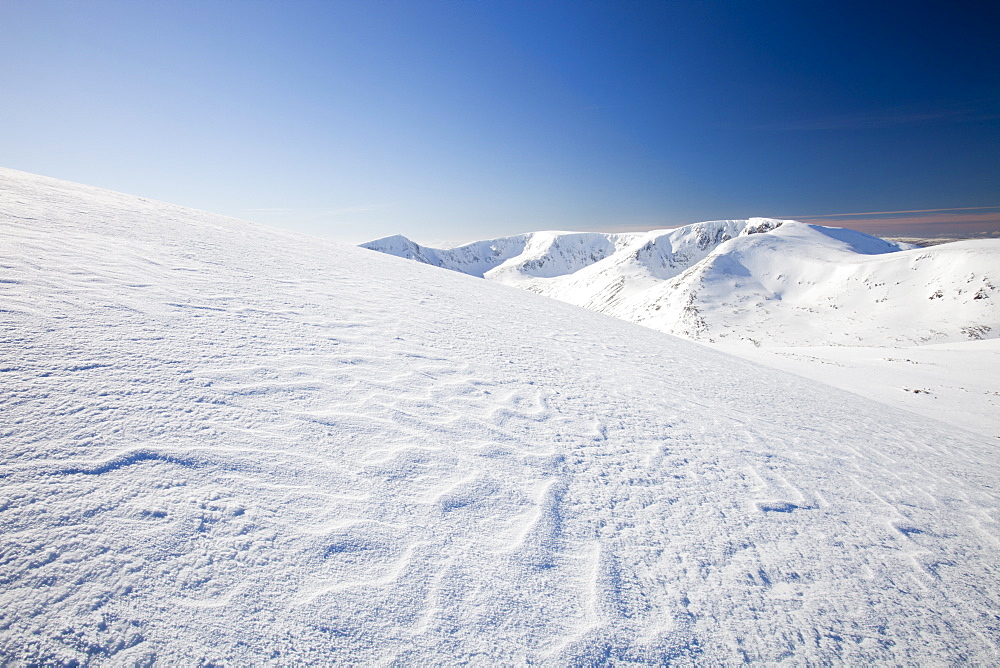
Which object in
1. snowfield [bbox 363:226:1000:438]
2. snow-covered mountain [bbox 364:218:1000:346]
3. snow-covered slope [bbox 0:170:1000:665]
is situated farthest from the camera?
snow-covered mountain [bbox 364:218:1000:346]

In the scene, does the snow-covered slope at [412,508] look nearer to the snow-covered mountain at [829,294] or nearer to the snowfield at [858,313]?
the snowfield at [858,313]

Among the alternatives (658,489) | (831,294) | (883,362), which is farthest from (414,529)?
(831,294)

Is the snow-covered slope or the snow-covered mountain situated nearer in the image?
the snow-covered slope

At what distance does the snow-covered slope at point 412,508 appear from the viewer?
1.71m

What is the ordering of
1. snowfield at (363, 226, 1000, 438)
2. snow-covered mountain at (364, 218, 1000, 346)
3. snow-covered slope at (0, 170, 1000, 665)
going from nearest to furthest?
snow-covered slope at (0, 170, 1000, 665) < snowfield at (363, 226, 1000, 438) < snow-covered mountain at (364, 218, 1000, 346)

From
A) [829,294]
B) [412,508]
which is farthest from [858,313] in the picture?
[412,508]

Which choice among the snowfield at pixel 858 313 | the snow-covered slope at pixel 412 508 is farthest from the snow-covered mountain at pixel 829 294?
the snow-covered slope at pixel 412 508

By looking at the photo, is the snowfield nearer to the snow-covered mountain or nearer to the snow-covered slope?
the snow-covered mountain

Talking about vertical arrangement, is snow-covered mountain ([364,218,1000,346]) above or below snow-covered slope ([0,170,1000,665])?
above

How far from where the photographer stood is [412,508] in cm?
242

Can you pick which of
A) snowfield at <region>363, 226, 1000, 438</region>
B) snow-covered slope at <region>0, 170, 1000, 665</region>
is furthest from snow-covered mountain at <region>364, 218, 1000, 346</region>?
snow-covered slope at <region>0, 170, 1000, 665</region>

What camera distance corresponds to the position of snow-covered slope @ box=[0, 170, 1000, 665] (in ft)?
5.59

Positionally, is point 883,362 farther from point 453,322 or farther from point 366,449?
point 366,449

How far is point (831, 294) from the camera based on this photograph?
1870 inches
